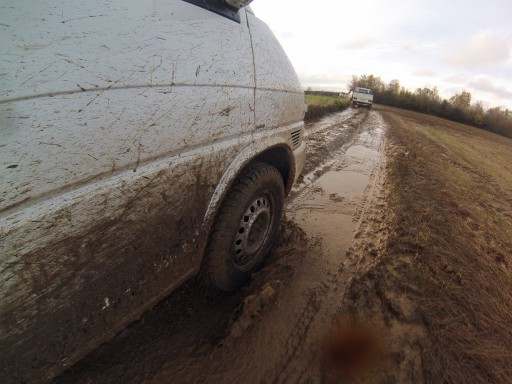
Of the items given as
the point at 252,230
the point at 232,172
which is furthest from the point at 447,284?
the point at 232,172

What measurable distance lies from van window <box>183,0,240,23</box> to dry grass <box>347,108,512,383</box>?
232 cm

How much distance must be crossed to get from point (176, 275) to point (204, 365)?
606 millimetres

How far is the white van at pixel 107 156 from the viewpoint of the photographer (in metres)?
0.90

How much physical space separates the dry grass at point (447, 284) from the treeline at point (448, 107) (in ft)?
103

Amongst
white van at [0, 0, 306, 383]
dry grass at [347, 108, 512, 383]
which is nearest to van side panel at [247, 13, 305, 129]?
white van at [0, 0, 306, 383]

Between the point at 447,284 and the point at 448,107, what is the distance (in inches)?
1860

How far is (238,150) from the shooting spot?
178 centimetres

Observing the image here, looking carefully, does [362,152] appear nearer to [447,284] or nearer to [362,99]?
[447,284]

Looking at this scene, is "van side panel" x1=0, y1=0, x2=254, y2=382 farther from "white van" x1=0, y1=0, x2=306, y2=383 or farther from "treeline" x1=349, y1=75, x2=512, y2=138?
"treeline" x1=349, y1=75, x2=512, y2=138

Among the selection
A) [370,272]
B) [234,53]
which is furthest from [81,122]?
[370,272]

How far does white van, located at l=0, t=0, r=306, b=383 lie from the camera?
0.90 meters

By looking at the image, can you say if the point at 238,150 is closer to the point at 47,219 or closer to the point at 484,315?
the point at 47,219

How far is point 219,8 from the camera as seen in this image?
1.64 m

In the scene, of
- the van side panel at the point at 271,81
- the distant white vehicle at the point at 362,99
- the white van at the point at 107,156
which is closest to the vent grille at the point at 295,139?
the van side panel at the point at 271,81
